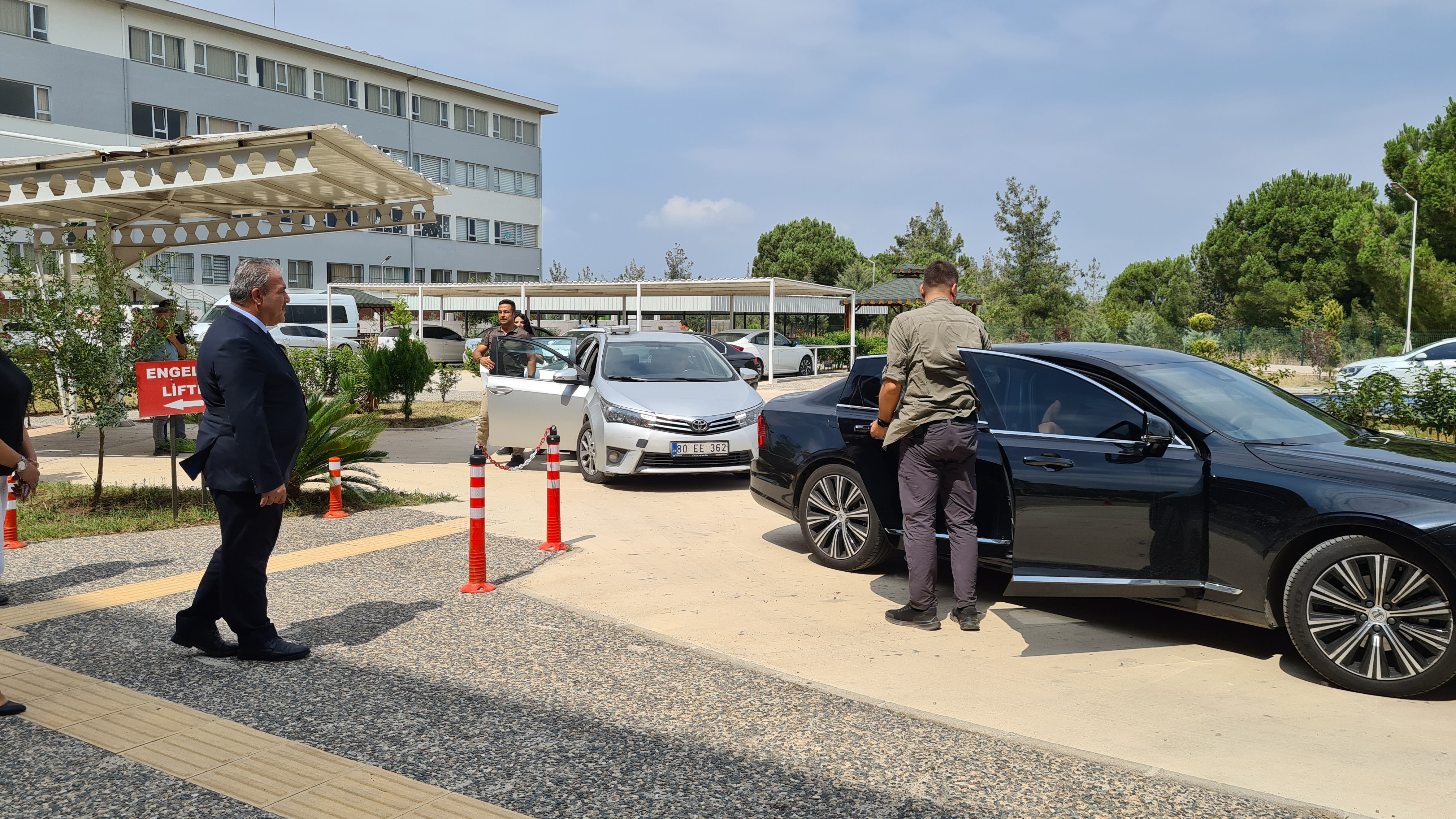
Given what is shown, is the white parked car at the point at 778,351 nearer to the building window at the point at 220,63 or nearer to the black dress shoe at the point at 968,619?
the building window at the point at 220,63

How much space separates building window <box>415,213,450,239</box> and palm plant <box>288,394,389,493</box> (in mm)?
43308

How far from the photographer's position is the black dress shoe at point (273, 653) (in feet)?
16.3

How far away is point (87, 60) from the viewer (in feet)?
123

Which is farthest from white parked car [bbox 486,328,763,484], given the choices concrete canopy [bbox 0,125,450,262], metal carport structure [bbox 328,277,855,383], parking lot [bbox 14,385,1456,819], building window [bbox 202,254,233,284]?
building window [bbox 202,254,233,284]

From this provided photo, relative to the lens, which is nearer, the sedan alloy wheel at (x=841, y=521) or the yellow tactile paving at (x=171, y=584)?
the yellow tactile paving at (x=171, y=584)

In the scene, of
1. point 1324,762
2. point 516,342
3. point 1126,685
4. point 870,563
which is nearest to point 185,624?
point 870,563

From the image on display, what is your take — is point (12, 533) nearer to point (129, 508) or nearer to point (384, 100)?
point (129, 508)

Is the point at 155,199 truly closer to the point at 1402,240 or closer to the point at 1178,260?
the point at 1402,240

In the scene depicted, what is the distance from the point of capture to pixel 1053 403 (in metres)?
5.75

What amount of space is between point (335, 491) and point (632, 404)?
3.05m

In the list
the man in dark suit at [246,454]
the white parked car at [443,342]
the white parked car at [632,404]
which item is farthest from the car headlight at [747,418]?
the white parked car at [443,342]

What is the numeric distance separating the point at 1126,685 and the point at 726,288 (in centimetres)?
2747

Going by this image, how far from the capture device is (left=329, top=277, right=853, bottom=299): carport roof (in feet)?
102

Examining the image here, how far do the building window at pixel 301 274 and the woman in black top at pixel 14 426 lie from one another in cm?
4407
